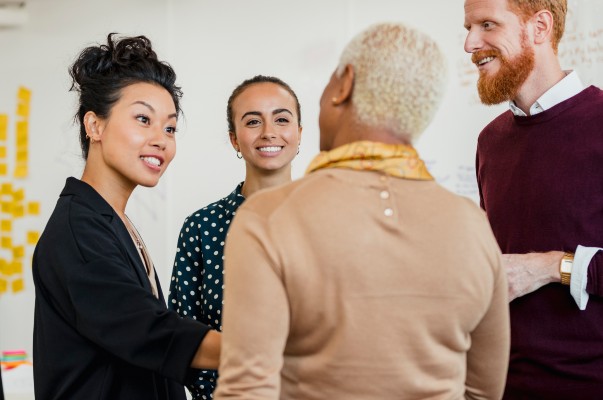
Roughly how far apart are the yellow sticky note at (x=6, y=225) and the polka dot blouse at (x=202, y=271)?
1.98 metres

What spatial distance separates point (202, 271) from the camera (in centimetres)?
209

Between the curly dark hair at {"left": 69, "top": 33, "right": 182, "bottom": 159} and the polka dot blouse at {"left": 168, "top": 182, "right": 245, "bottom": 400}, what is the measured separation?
0.49 m

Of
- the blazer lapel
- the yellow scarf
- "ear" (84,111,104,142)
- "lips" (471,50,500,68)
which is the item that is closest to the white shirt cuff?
"lips" (471,50,500,68)

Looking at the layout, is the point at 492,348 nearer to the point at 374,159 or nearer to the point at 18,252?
the point at 374,159

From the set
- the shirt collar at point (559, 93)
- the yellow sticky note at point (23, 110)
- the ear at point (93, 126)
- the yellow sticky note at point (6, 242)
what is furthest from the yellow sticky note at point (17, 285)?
the shirt collar at point (559, 93)

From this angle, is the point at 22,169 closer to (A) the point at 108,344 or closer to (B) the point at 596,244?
(A) the point at 108,344

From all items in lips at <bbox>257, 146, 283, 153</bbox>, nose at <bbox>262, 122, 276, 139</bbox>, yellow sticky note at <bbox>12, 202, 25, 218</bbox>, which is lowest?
yellow sticky note at <bbox>12, 202, 25, 218</bbox>

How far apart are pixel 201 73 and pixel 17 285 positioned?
1.43 meters

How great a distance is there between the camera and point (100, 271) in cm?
137

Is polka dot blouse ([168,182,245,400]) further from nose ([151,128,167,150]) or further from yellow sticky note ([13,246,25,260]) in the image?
yellow sticky note ([13,246,25,260])

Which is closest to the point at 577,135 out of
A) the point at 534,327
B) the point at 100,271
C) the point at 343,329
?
the point at 534,327

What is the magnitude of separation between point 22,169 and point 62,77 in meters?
0.51

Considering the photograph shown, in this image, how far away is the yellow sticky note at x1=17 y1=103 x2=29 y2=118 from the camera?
3771 millimetres

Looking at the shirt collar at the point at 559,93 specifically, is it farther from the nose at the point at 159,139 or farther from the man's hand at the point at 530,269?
the nose at the point at 159,139
